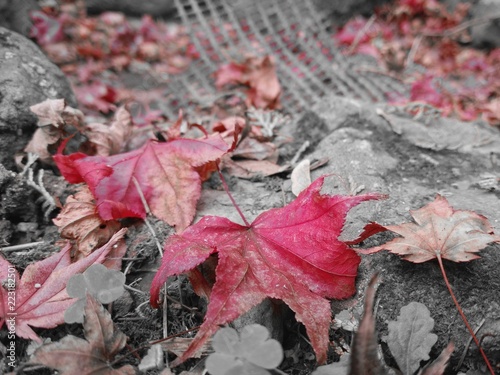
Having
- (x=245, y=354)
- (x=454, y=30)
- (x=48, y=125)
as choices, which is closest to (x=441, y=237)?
(x=245, y=354)

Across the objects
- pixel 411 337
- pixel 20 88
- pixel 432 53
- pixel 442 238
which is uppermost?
pixel 20 88

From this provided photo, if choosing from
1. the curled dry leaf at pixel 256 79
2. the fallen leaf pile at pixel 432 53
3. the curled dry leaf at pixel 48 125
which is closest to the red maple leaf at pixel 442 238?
the curled dry leaf at pixel 48 125

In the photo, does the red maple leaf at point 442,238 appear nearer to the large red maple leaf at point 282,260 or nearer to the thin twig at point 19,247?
the large red maple leaf at point 282,260

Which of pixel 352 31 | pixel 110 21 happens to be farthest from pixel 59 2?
pixel 352 31

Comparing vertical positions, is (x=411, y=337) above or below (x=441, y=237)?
below

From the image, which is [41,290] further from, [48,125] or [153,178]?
[48,125]

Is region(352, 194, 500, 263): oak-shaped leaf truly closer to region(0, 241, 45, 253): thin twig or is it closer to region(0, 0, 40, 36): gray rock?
region(0, 241, 45, 253): thin twig
